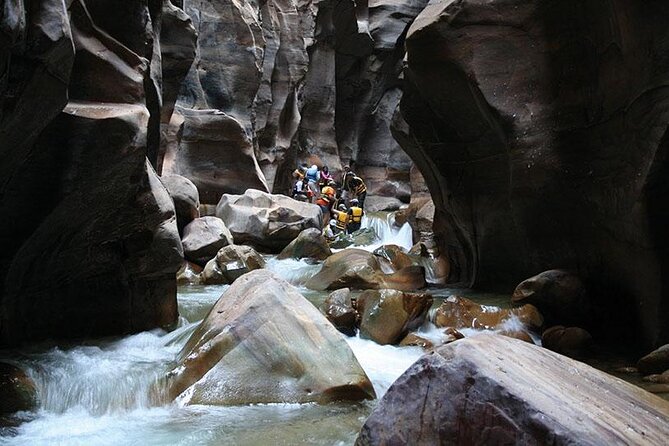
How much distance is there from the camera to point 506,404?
7.89 feet

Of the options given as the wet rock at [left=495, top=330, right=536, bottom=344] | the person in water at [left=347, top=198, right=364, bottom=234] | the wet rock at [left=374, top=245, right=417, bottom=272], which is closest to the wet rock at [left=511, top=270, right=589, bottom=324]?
the wet rock at [left=495, top=330, right=536, bottom=344]

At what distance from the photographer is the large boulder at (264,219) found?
13906 millimetres

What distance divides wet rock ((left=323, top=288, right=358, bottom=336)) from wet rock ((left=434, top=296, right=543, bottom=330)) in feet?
3.72

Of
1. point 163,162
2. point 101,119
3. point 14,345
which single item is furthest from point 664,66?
point 163,162

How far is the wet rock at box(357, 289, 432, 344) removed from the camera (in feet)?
22.0

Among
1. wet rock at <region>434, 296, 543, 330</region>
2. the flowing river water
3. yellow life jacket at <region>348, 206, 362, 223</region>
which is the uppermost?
yellow life jacket at <region>348, 206, 362, 223</region>

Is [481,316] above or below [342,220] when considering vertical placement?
below

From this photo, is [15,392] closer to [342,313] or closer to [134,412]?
[134,412]

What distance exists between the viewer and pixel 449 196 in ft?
34.7

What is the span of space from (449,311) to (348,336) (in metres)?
1.50

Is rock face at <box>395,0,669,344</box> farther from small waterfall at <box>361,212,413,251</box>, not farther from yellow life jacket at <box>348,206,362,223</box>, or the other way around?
yellow life jacket at <box>348,206,362,223</box>

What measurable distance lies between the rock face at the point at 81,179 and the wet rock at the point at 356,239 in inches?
402

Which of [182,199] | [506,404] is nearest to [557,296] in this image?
[506,404]

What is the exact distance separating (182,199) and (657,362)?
888 cm
